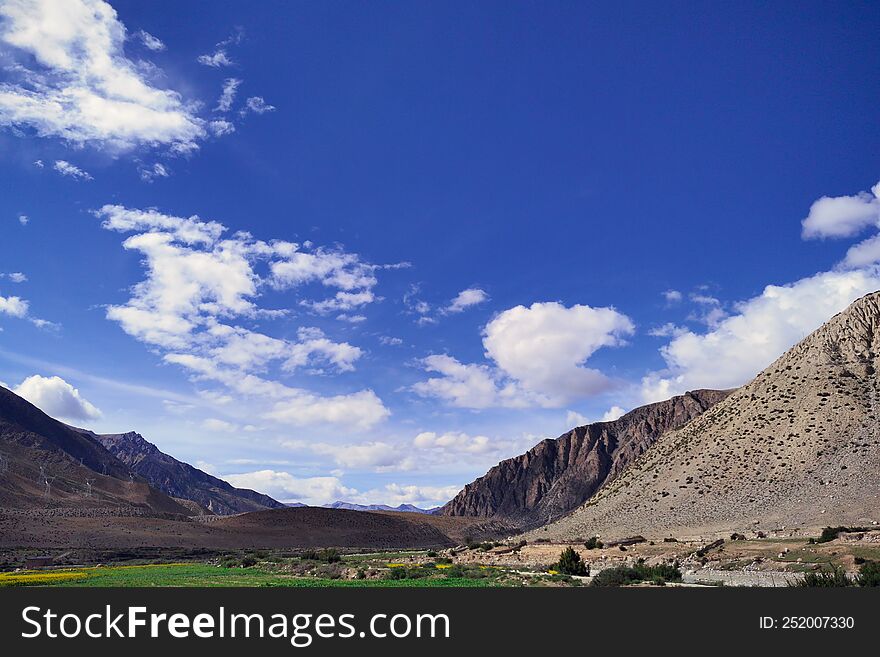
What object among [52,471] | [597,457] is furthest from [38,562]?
[597,457]

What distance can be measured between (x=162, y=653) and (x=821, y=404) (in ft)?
240

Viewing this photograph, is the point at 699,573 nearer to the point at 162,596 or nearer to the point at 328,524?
the point at 162,596

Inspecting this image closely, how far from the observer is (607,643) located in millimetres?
13305

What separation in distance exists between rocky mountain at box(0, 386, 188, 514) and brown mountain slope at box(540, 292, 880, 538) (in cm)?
9989

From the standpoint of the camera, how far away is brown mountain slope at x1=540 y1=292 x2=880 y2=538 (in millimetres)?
55969

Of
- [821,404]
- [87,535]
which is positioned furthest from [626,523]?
[87,535]

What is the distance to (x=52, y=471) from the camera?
142 metres

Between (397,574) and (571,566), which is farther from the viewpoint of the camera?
(571,566)

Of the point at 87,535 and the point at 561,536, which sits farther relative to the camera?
the point at 87,535

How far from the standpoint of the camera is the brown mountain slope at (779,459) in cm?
5597

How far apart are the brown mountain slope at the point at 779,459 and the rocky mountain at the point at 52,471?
99885 mm

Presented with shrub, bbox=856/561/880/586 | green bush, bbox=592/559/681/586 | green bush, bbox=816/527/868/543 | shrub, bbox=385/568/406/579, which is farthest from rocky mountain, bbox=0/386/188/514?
shrub, bbox=856/561/880/586

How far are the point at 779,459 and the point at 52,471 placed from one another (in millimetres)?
147204

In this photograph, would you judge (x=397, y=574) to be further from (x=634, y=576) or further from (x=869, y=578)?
(x=869, y=578)
